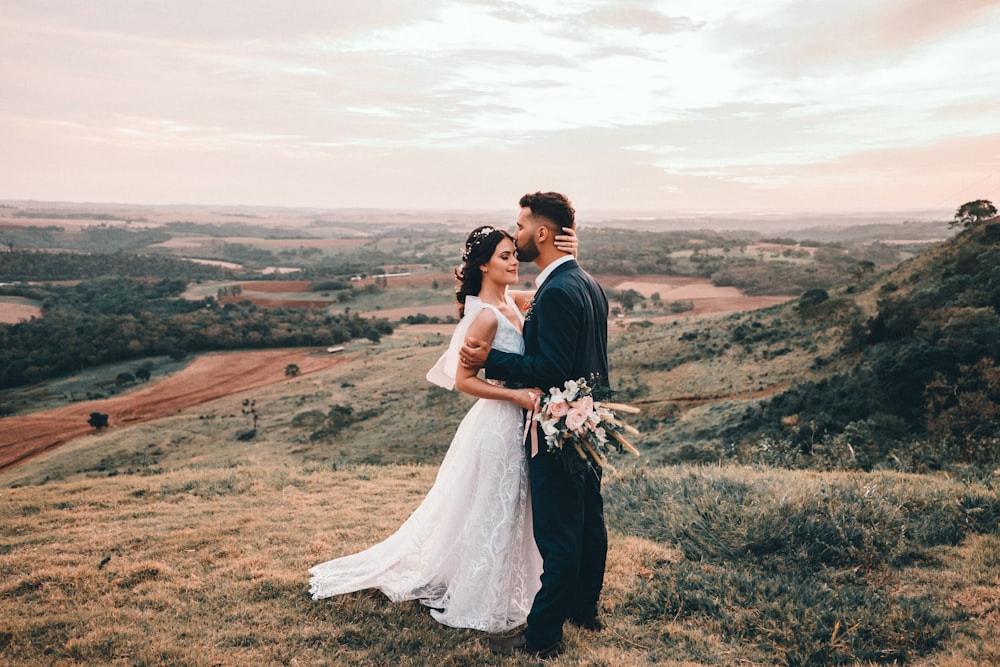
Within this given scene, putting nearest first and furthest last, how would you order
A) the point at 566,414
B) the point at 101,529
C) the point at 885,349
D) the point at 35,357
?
the point at 566,414, the point at 101,529, the point at 885,349, the point at 35,357

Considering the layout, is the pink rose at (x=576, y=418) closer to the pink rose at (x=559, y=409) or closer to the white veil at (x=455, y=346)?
the pink rose at (x=559, y=409)

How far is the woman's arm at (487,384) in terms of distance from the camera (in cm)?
381

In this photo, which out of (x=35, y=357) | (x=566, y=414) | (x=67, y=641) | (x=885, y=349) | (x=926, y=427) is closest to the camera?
(x=566, y=414)

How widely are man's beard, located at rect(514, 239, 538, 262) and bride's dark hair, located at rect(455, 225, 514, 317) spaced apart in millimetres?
114

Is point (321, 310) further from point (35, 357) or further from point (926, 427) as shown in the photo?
point (926, 427)

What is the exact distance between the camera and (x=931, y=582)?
15.2 feet

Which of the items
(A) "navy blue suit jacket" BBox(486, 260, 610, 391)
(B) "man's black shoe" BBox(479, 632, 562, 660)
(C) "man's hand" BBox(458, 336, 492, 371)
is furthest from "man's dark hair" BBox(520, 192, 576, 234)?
(B) "man's black shoe" BBox(479, 632, 562, 660)

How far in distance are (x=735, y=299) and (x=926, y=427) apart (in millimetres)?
40311

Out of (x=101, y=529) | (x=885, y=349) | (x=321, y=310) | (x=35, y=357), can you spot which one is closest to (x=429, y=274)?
(x=321, y=310)

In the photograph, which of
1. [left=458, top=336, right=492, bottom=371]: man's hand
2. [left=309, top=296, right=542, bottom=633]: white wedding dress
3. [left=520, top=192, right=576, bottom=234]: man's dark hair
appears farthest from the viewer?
[left=309, top=296, right=542, bottom=633]: white wedding dress

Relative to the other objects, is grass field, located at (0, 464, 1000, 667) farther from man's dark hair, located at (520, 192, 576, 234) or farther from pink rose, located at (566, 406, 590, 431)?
man's dark hair, located at (520, 192, 576, 234)

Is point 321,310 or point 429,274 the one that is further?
point 429,274

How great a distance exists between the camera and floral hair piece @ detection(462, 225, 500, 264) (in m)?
4.07

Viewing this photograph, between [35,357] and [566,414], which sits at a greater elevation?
[566,414]
